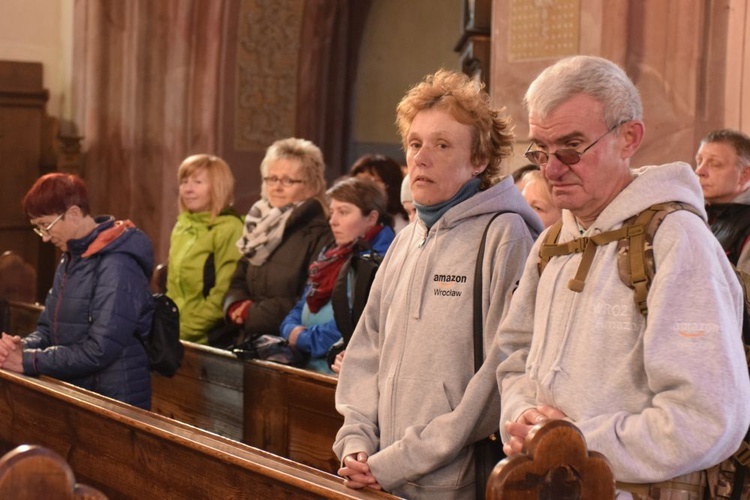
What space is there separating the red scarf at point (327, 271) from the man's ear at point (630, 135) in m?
2.14

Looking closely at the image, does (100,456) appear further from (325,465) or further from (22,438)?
(325,465)

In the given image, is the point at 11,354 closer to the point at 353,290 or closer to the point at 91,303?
the point at 91,303

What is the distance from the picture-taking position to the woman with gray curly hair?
8.24 feet

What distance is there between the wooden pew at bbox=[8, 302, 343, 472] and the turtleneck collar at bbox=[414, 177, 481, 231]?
1.28 metres

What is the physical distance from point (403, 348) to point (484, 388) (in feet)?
0.78

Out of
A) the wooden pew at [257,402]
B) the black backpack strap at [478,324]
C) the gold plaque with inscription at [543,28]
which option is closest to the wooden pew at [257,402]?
the wooden pew at [257,402]

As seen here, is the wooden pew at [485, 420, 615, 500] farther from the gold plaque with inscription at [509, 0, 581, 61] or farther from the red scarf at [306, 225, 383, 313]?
the gold plaque with inscription at [509, 0, 581, 61]

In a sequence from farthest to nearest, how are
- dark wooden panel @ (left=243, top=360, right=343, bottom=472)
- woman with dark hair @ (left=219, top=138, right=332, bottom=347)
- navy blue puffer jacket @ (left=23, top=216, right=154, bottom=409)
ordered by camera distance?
woman with dark hair @ (left=219, top=138, right=332, bottom=347) → dark wooden panel @ (left=243, top=360, right=343, bottom=472) → navy blue puffer jacket @ (left=23, top=216, right=154, bottom=409)

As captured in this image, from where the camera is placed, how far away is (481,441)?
2586 mm

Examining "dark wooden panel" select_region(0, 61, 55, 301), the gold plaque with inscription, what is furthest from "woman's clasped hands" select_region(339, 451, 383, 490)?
"dark wooden panel" select_region(0, 61, 55, 301)

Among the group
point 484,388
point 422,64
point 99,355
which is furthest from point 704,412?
point 422,64

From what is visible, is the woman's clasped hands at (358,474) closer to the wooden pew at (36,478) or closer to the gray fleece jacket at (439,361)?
the gray fleece jacket at (439,361)

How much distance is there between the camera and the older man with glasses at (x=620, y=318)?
73.9 inches

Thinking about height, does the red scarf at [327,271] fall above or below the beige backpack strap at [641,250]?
below
